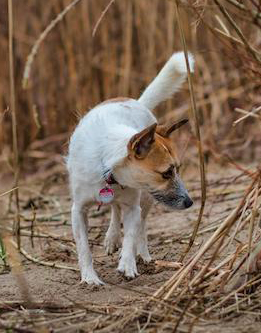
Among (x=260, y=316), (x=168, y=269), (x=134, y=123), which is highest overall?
(x=134, y=123)

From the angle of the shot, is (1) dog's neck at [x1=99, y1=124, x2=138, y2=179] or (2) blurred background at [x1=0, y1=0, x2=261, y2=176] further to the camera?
(2) blurred background at [x1=0, y1=0, x2=261, y2=176]

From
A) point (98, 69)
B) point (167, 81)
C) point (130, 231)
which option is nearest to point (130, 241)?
point (130, 231)

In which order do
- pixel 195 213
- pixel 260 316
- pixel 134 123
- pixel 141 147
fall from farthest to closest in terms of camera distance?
pixel 195 213
pixel 134 123
pixel 141 147
pixel 260 316

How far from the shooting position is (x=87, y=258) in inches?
143

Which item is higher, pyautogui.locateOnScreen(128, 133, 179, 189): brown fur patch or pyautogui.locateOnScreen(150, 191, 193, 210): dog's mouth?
pyautogui.locateOnScreen(128, 133, 179, 189): brown fur patch

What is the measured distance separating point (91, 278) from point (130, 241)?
27 centimetres

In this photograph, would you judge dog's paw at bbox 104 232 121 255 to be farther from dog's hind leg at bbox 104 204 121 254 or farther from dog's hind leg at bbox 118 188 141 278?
dog's hind leg at bbox 118 188 141 278

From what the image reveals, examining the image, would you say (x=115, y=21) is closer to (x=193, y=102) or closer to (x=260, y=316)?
(x=193, y=102)

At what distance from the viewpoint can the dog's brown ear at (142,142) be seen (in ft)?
10.6

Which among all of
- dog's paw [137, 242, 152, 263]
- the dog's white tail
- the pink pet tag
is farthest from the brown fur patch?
the dog's white tail

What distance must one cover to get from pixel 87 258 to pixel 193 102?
1.03 meters

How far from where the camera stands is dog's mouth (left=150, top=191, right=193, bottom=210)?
3.51 m

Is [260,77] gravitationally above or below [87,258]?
above

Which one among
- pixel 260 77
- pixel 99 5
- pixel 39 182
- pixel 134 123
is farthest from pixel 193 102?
pixel 99 5
